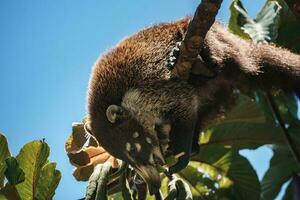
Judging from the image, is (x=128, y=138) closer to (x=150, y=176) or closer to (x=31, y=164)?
(x=150, y=176)

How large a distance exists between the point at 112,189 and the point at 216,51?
3.80 ft

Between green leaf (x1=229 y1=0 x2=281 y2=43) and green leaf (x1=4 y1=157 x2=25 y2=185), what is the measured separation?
Answer: 1.65m

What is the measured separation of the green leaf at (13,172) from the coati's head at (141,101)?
42.1 inches

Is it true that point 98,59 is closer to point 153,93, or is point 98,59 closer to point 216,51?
point 153,93

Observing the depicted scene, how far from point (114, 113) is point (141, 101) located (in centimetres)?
20

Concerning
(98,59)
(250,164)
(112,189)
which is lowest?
(250,164)

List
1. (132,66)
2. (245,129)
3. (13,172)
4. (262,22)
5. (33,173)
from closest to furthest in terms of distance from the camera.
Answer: (13,172)
(33,173)
(262,22)
(132,66)
(245,129)

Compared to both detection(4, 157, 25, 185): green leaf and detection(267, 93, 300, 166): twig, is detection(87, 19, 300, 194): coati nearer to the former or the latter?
detection(267, 93, 300, 166): twig

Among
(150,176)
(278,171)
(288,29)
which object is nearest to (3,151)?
(150,176)

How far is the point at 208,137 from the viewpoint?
3.94m

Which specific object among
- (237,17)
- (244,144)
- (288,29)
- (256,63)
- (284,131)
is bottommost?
(284,131)

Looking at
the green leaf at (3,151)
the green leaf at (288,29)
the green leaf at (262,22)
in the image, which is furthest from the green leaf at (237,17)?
the green leaf at (3,151)

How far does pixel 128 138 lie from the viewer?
3734 mm

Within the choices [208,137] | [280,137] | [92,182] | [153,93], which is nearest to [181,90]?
[153,93]
